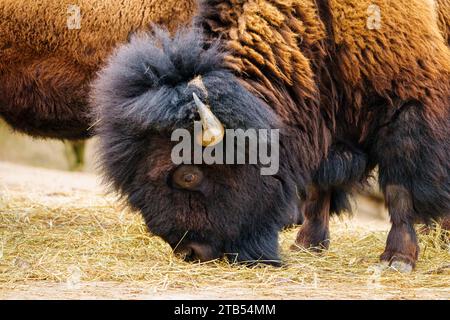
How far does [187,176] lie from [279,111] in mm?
730

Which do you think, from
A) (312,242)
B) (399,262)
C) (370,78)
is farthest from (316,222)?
(370,78)

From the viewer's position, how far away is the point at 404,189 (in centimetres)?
608

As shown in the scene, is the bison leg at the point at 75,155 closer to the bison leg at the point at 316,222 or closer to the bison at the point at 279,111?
the bison leg at the point at 316,222

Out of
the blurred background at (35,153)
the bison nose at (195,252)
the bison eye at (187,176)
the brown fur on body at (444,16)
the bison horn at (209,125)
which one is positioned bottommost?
the blurred background at (35,153)

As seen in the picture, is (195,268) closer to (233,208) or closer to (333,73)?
(233,208)

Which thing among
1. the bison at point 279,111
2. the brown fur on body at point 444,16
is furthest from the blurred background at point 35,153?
the bison at point 279,111

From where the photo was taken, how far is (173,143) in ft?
18.2

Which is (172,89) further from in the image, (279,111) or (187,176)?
(279,111)

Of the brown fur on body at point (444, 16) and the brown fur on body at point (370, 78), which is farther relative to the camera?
the brown fur on body at point (444, 16)

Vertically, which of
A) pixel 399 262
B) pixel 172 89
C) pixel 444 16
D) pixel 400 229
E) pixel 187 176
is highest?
pixel 444 16

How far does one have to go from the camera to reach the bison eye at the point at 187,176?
220 inches

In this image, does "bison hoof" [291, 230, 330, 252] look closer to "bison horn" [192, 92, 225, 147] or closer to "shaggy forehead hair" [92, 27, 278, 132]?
"shaggy forehead hair" [92, 27, 278, 132]

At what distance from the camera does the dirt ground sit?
5.08 metres

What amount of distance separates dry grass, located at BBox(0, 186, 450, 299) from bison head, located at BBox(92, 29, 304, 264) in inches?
10.3
